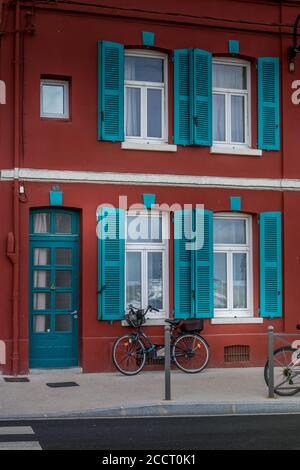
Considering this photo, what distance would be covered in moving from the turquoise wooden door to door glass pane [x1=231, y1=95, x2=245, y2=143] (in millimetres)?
3771

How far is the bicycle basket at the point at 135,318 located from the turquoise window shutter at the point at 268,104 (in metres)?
4.23

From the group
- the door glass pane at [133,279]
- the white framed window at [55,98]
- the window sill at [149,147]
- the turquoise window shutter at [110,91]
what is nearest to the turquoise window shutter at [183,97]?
the window sill at [149,147]

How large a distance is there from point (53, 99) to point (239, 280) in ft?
17.0

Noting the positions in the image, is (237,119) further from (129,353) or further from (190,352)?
(129,353)

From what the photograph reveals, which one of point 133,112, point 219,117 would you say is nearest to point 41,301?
point 133,112

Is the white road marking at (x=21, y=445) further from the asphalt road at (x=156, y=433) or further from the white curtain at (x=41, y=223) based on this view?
the white curtain at (x=41, y=223)

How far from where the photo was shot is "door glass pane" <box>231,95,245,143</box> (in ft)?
51.2

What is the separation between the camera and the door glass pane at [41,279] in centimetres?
1424

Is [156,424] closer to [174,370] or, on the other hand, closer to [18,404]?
[18,404]

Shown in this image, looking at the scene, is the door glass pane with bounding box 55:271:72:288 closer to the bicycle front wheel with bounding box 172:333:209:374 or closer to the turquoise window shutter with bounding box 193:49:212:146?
the bicycle front wheel with bounding box 172:333:209:374

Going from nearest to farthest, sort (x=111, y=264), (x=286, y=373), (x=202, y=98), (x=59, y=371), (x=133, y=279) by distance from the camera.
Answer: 1. (x=286, y=373)
2. (x=59, y=371)
3. (x=111, y=264)
4. (x=133, y=279)
5. (x=202, y=98)

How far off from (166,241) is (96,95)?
3120 mm

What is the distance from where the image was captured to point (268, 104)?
1551 centimetres

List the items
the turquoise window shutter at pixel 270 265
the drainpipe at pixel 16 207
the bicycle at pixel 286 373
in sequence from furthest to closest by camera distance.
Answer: the turquoise window shutter at pixel 270 265
the drainpipe at pixel 16 207
the bicycle at pixel 286 373
